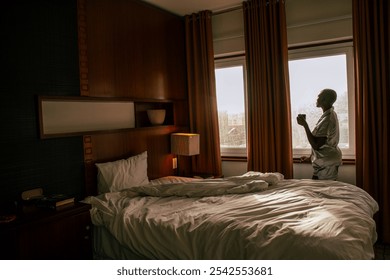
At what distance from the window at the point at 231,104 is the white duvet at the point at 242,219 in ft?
4.90

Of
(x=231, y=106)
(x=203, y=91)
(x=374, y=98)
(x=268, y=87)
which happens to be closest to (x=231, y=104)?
(x=231, y=106)

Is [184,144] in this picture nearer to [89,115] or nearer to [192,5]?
[89,115]

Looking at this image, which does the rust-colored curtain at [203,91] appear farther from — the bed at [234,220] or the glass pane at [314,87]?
the bed at [234,220]

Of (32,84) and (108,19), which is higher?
(108,19)

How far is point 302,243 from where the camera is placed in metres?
1.60

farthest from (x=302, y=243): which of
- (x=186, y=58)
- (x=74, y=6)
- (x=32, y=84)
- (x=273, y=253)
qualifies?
(x=186, y=58)

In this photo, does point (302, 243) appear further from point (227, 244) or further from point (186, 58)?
point (186, 58)

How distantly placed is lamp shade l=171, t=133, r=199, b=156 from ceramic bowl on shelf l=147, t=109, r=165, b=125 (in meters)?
0.27

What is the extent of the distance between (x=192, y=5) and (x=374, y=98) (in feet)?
7.41

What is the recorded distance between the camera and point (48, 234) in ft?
6.63

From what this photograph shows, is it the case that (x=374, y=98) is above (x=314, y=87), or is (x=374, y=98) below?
below

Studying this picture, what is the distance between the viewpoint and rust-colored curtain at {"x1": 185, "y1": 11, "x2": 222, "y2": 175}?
162 inches
